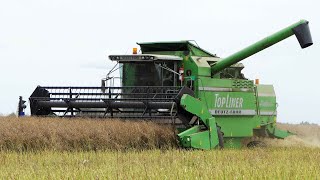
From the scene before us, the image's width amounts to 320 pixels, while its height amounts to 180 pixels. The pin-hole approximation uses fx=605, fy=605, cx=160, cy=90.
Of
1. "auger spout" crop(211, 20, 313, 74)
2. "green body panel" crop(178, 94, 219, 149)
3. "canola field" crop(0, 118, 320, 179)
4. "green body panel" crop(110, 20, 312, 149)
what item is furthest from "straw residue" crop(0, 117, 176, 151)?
"auger spout" crop(211, 20, 313, 74)

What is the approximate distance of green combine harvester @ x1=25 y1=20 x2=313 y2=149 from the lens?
1042cm

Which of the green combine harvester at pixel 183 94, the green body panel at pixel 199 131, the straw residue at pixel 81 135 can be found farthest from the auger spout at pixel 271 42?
the straw residue at pixel 81 135

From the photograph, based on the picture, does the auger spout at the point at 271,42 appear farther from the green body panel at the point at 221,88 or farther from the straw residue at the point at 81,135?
the straw residue at the point at 81,135

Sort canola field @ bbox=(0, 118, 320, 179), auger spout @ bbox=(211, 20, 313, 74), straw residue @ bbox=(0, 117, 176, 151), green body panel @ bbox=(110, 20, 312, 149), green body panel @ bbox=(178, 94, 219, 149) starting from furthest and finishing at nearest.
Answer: auger spout @ bbox=(211, 20, 313, 74) < green body panel @ bbox=(110, 20, 312, 149) < green body panel @ bbox=(178, 94, 219, 149) < straw residue @ bbox=(0, 117, 176, 151) < canola field @ bbox=(0, 118, 320, 179)

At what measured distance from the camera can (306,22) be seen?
1167 centimetres

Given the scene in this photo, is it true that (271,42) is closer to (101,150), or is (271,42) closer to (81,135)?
(101,150)

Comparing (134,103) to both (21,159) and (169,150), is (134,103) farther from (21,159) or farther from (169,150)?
(21,159)

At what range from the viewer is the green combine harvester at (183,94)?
1042 centimetres

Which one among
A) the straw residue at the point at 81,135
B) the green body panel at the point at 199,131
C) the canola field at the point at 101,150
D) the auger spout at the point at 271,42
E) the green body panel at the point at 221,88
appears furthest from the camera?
the auger spout at the point at 271,42

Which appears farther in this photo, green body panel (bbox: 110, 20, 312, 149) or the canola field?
green body panel (bbox: 110, 20, 312, 149)

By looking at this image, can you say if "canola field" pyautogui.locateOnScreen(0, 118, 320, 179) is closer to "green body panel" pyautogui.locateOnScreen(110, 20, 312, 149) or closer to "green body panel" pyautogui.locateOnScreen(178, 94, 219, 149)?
"green body panel" pyautogui.locateOnScreen(178, 94, 219, 149)

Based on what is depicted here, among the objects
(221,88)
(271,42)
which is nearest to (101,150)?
(221,88)

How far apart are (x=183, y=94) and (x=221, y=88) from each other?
168 cm

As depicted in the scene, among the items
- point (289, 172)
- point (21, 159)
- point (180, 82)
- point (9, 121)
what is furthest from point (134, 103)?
point (289, 172)
